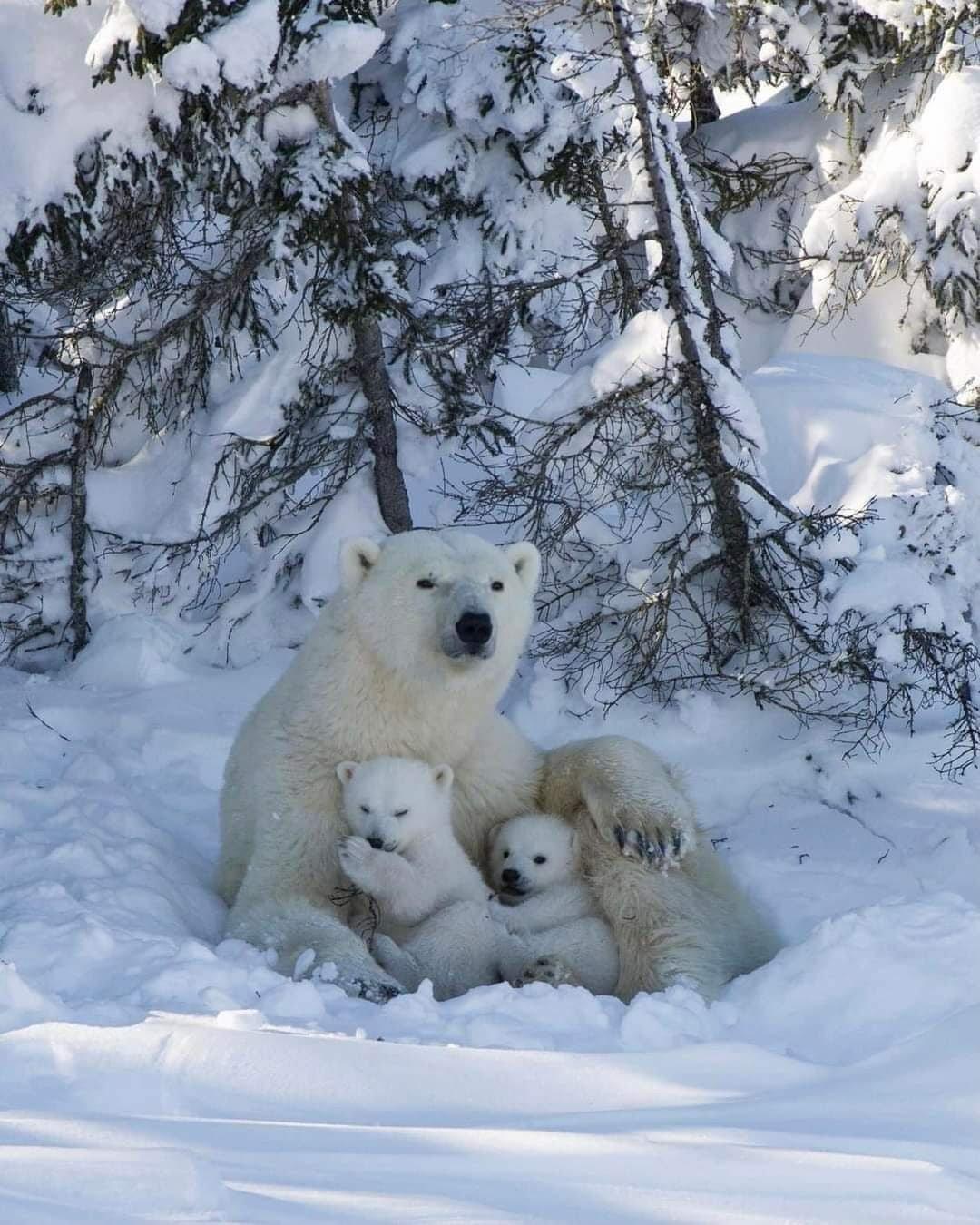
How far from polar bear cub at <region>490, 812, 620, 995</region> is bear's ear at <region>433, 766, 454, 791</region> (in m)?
0.35

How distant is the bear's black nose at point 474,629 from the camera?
4.35 m

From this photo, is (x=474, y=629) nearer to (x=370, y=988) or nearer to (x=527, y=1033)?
(x=370, y=988)

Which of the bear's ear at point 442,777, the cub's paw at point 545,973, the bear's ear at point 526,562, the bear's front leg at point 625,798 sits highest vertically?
the bear's ear at point 526,562

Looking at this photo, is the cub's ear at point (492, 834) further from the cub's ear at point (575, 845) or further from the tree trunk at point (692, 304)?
the tree trunk at point (692, 304)

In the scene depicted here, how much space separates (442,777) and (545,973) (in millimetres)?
739

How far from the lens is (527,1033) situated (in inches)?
143

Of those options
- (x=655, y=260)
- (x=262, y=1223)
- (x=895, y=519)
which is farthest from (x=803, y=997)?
(x=655, y=260)

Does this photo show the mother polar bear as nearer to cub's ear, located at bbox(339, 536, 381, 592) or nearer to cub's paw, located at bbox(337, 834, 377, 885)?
cub's ear, located at bbox(339, 536, 381, 592)

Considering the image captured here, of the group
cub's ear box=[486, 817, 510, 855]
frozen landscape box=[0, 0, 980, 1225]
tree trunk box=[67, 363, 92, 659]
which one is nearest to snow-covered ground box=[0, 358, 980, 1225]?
frozen landscape box=[0, 0, 980, 1225]

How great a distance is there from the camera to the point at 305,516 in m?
7.68

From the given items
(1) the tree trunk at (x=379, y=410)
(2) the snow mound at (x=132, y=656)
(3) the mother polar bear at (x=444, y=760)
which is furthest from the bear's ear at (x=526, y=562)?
(2) the snow mound at (x=132, y=656)

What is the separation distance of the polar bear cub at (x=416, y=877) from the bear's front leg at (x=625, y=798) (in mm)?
493

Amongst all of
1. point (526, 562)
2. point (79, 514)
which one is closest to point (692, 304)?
point (526, 562)

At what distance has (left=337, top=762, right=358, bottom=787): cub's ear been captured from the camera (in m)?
4.59
